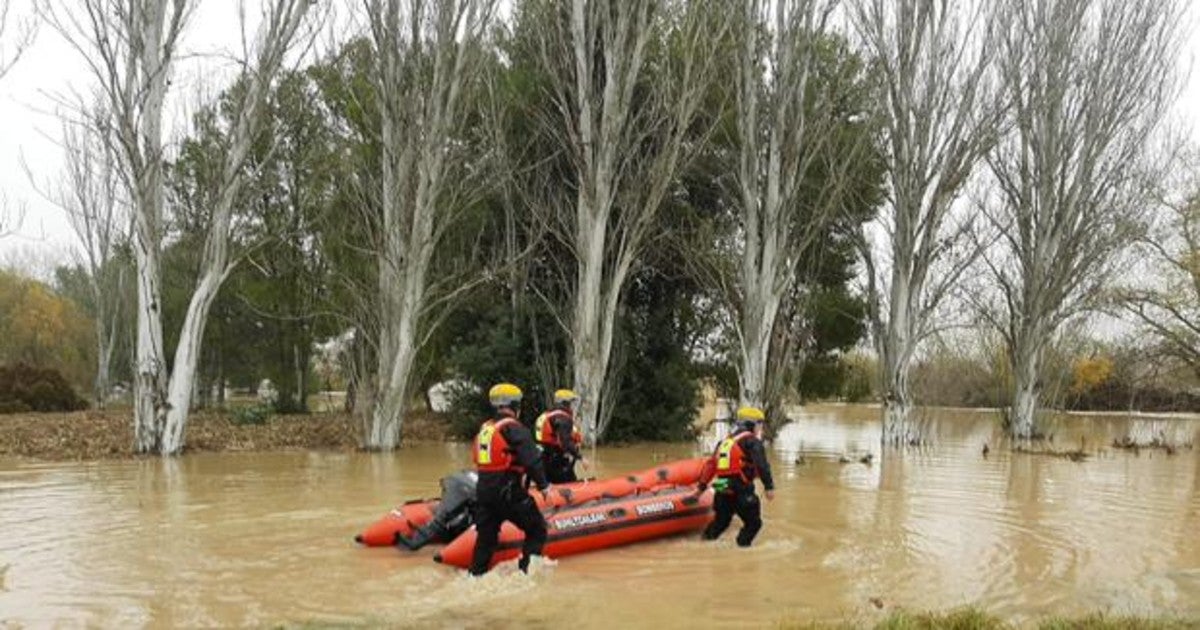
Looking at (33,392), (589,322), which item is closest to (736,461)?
(589,322)

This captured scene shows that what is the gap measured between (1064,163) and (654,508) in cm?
1943

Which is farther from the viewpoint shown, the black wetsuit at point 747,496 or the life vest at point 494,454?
the black wetsuit at point 747,496

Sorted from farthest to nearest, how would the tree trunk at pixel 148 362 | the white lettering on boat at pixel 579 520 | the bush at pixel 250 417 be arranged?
the bush at pixel 250 417, the tree trunk at pixel 148 362, the white lettering on boat at pixel 579 520

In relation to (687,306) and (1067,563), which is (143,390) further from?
(1067,563)

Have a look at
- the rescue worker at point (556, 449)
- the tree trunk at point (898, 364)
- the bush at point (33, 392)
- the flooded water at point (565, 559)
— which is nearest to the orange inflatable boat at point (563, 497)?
the flooded water at point (565, 559)

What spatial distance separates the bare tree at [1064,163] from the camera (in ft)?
76.5

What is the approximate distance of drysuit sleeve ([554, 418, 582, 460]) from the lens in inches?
403

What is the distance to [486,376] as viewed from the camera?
20859 mm

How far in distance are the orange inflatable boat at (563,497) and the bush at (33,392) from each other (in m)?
21.0

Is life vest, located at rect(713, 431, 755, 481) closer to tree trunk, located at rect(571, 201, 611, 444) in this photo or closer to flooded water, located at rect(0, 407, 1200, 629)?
flooded water, located at rect(0, 407, 1200, 629)

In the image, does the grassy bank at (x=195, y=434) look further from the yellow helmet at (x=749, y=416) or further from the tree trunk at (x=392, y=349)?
the yellow helmet at (x=749, y=416)

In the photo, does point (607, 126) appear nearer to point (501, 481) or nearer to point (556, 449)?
point (556, 449)

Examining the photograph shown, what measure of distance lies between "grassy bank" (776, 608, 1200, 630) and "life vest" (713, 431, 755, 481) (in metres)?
3.02

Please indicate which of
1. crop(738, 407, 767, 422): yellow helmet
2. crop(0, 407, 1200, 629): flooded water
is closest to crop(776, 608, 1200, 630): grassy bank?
crop(0, 407, 1200, 629): flooded water
